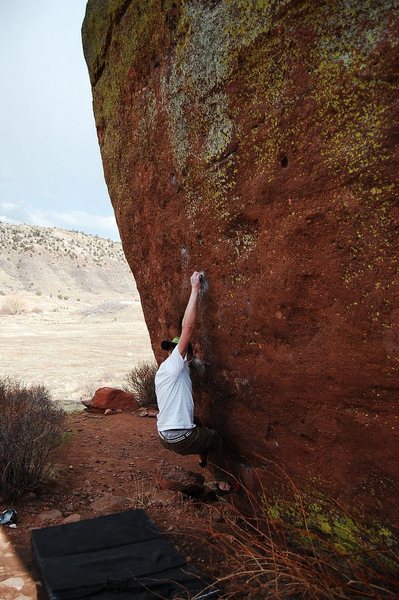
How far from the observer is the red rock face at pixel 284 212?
2.41 metres

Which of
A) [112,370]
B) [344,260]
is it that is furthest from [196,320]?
[112,370]

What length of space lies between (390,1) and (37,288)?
42.2 meters

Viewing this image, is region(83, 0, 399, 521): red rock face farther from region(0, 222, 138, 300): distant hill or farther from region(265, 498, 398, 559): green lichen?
region(0, 222, 138, 300): distant hill

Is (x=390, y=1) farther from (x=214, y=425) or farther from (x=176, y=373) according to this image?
(x=214, y=425)

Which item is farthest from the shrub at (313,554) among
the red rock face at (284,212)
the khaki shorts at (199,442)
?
the khaki shorts at (199,442)

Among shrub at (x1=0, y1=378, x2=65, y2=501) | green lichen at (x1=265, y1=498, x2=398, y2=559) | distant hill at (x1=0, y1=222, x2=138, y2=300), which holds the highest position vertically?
distant hill at (x1=0, y1=222, x2=138, y2=300)

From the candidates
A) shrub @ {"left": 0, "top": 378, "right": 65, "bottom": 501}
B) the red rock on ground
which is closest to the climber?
shrub @ {"left": 0, "top": 378, "right": 65, "bottom": 501}

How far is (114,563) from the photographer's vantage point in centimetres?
303

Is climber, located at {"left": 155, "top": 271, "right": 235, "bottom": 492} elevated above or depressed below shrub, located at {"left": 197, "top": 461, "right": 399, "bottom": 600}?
above

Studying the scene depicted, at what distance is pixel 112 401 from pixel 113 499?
151 inches

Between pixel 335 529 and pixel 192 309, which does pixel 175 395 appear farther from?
pixel 335 529

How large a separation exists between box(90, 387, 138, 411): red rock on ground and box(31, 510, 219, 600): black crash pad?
4244 millimetres

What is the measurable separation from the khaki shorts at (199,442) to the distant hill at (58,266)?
3636cm

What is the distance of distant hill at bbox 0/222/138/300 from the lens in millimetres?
43000
